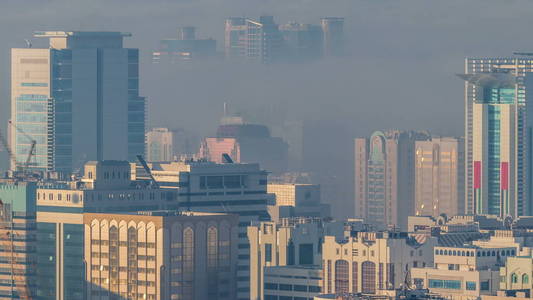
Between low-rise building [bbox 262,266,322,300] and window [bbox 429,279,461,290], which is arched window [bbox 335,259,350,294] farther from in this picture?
window [bbox 429,279,461,290]

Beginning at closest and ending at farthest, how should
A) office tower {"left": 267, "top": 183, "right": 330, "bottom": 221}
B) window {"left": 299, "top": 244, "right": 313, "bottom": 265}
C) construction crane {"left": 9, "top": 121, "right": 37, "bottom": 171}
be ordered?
window {"left": 299, "top": 244, "right": 313, "bottom": 265} → office tower {"left": 267, "top": 183, "right": 330, "bottom": 221} → construction crane {"left": 9, "top": 121, "right": 37, "bottom": 171}

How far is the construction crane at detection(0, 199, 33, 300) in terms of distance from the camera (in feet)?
446

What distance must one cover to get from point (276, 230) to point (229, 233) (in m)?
10.2

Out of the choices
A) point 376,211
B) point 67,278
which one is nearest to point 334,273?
point 67,278

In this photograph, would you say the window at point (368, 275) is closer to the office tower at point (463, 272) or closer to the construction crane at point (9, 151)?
the office tower at point (463, 272)

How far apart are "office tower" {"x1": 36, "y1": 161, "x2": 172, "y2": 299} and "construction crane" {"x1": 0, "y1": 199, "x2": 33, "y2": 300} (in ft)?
2.52

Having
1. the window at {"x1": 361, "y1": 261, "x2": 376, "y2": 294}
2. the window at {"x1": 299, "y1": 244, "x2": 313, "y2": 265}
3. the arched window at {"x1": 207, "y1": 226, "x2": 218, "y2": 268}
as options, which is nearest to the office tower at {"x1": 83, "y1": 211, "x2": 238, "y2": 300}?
the arched window at {"x1": 207, "y1": 226, "x2": 218, "y2": 268}

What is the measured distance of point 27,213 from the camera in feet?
450

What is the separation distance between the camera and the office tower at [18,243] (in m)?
136

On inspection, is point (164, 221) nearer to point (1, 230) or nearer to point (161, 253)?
point (161, 253)

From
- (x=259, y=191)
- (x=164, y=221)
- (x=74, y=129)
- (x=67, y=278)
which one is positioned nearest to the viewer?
(x=164, y=221)

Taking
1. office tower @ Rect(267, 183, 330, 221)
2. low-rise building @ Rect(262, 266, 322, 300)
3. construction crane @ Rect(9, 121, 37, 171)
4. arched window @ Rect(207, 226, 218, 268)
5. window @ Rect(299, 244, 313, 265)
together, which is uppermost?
construction crane @ Rect(9, 121, 37, 171)

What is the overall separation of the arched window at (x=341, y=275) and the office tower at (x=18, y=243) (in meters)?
18.1

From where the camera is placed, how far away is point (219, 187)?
144 m
